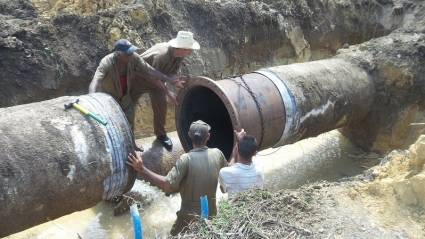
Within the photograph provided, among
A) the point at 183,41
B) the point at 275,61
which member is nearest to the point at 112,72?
the point at 183,41

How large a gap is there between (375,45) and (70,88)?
5227 millimetres

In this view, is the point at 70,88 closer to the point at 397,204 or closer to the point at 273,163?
the point at 273,163

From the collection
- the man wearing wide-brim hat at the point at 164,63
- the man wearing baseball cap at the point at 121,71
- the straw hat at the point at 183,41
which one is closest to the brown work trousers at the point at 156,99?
the man wearing wide-brim hat at the point at 164,63

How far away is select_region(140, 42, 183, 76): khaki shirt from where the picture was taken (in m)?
6.08

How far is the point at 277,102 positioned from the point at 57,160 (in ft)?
9.96

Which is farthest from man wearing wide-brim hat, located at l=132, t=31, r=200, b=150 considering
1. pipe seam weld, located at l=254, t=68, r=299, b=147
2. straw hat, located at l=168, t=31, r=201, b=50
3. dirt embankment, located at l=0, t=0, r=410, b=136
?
dirt embankment, located at l=0, t=0, r=410, b=136

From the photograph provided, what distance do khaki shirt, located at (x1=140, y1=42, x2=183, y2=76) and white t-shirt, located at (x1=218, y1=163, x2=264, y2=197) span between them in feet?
7.21

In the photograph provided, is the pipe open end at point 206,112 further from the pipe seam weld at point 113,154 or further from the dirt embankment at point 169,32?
the pipe seam weld at point 113,154

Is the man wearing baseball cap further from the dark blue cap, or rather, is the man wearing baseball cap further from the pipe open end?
the pipe open end

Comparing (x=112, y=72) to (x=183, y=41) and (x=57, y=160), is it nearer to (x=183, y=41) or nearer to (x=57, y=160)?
(x=183, y=41)

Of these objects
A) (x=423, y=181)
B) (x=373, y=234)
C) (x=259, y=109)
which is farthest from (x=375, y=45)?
(x=373, y=234)

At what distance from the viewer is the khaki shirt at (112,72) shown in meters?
5.63

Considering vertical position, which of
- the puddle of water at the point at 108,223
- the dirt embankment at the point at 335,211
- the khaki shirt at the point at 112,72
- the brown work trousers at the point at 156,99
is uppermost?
the khaki shirt at the point at 112,72

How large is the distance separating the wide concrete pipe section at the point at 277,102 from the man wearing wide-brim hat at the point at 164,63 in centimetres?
24
